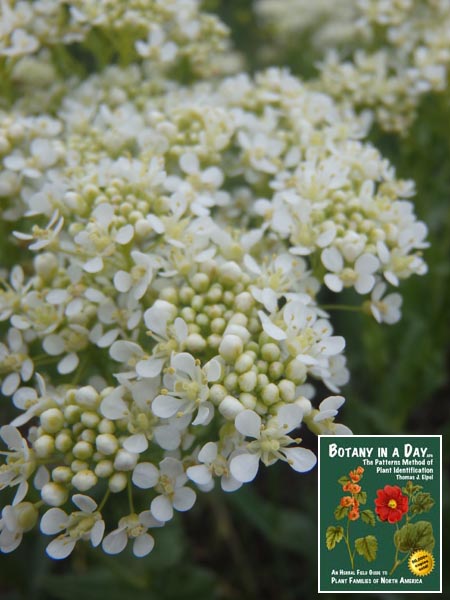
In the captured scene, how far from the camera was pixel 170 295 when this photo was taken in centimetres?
135

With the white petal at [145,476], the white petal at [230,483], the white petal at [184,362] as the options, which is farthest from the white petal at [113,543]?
the white petal at [184,362]

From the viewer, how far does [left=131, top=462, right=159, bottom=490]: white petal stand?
46.6 inches

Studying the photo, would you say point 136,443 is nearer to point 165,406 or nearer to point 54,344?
point 165,406

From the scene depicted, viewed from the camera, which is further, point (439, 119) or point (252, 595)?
point (439, 119)

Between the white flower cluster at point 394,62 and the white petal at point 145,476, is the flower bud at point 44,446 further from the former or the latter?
the white flower cluster at point 394,62

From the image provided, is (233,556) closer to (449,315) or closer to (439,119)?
(449,315)

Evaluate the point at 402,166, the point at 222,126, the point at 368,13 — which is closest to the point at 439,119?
the point at 402,166

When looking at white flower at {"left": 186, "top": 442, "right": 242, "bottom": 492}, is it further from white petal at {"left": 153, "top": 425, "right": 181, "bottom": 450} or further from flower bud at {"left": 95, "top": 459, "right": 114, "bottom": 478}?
flower bud at {"left": 95, "top": 459, "right": 114, "bottom": 478}

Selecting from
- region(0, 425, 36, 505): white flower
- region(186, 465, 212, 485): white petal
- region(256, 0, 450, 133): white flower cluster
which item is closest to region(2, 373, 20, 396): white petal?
region(0, 425, 36, 505): white flower

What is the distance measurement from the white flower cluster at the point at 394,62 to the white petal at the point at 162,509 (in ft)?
5.28

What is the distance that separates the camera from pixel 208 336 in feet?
4.38

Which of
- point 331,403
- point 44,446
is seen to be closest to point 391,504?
point 331,403

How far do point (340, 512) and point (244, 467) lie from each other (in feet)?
0.83

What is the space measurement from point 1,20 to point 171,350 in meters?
1.33
